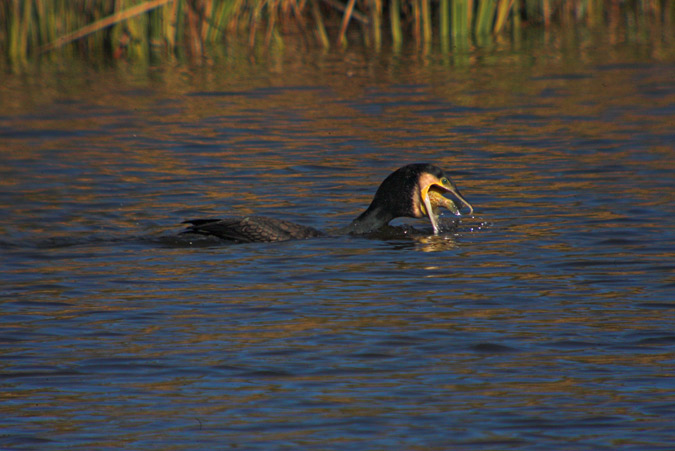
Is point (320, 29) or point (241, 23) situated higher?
point (241, 23)

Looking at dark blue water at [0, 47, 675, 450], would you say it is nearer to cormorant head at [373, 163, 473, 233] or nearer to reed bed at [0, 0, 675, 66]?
cormorant head at [373, 163, 473, 233]

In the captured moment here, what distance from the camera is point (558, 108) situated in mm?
15555

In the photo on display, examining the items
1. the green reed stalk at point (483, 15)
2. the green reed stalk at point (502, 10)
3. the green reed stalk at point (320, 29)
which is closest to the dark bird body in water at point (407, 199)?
the green reed stalk at point (320, 29)

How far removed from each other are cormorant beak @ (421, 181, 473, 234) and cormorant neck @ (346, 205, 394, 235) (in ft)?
0.94

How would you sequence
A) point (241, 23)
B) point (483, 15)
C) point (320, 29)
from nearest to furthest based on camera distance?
1. point (483, 15)
2. point (320, 29)
3. point (241, 23)

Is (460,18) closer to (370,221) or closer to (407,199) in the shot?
(407,199)

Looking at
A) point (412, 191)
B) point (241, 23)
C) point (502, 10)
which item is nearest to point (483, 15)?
point (502, 10)

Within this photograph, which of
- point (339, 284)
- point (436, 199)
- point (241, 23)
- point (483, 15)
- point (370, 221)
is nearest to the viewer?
point (339, 284)

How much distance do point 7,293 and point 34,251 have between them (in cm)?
136

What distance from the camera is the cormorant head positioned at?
9617 mm

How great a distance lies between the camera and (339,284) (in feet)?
25.5

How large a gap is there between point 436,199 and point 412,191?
331mm

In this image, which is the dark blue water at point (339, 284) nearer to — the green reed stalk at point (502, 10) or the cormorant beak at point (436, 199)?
the cormorant beak at point (436, 199)

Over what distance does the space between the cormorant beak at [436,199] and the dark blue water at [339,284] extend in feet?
0.61
